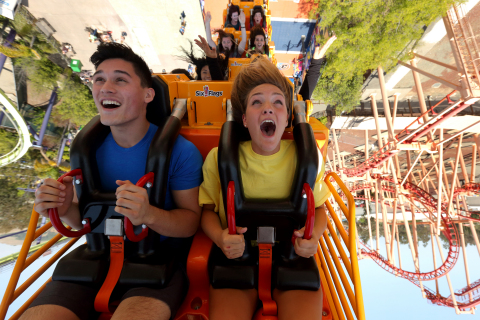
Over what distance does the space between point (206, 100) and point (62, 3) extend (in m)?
12.9

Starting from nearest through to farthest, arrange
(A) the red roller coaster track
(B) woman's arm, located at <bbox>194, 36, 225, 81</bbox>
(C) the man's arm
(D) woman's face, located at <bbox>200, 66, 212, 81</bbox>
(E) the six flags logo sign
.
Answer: (C) the man's arm
(E) the six flags logo sign
(B) woman's arm, located at <bbox>194, 36, 225, 81</bbox>
(D) woman's face, located at <bbox>200, 66, 212, 81</bbox>
(A) the red roller coaster track

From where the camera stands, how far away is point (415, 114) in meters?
9.92

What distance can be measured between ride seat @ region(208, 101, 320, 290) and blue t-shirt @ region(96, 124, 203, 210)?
0.27 meters

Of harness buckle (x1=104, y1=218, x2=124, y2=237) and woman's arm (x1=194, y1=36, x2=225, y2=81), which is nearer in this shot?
harness buckle (x1=104, y1=218, x2=124, y2=237)

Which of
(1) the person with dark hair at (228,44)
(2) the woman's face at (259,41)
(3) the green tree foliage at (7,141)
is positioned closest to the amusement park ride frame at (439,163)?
(2) the woman's face at (259,41)

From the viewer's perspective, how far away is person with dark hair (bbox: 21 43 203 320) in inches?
43.5

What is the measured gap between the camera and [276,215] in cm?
127

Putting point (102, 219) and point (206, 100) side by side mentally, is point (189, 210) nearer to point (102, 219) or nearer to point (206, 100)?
point (102, 219)

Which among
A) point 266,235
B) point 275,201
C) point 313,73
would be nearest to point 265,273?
point 266,235

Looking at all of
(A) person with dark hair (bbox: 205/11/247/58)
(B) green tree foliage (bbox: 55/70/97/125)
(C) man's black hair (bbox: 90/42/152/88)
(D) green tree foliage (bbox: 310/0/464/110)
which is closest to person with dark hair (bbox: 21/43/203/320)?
(C) man's black hair (bbox: 90/42/152/88)

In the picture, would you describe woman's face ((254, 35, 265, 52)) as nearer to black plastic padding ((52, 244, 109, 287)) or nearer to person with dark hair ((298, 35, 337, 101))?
person with dark hair ((298, 35, 337, 101))

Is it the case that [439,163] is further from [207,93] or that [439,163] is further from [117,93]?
[117,93]

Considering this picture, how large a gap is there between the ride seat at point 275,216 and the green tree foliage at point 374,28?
24.7 feet

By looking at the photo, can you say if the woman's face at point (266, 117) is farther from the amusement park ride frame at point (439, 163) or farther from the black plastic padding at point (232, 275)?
the amusement park ride frame at point (439, 163)
